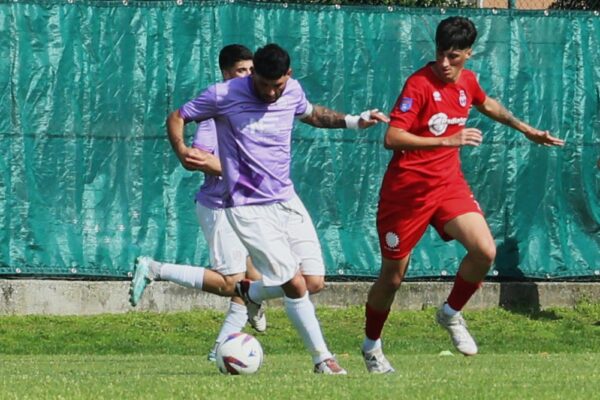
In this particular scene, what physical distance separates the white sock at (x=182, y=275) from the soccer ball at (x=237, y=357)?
2254mm

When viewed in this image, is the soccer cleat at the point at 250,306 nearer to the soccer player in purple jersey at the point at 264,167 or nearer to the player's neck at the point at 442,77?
the soccer player in purple jersey at the point at 264,167

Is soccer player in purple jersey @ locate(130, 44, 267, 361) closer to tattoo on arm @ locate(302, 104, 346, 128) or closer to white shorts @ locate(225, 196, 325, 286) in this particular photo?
tattoo on arm @ locate(302, 104, 346, 128)

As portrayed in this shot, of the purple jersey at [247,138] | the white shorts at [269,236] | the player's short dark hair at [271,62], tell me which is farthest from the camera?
the purple jersey at [247,138]

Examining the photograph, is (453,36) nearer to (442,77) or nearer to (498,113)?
(442,77)

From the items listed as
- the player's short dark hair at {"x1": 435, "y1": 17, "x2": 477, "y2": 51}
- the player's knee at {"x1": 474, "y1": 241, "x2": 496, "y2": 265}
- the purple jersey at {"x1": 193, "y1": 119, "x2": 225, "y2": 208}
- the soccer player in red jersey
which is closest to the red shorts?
the soccer player in red jersey

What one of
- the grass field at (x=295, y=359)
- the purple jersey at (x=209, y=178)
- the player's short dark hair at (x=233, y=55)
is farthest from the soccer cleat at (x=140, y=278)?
the player's short dark hair at (x=233, y=55)

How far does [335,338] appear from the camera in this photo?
14.1 metres

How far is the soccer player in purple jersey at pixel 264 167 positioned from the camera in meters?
9.59

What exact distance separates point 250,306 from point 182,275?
561 mm

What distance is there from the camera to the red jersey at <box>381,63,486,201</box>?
32.7ft

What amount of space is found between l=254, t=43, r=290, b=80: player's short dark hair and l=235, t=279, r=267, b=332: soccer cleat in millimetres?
1665

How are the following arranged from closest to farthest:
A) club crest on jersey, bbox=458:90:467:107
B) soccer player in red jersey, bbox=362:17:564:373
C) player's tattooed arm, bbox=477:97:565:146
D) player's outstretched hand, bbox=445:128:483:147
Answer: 1. player's outstretched hand, bbox=445:128:483:147
2. soccer player in red jersey, bbox=362:17:564:373
3. club crest on jersey, bbox=458:90:467:107
4. player's tattooed arm, bbox=477:97:565:146

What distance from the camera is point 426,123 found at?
1005 centimetres

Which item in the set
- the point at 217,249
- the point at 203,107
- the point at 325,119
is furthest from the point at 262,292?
the point at 217,249
